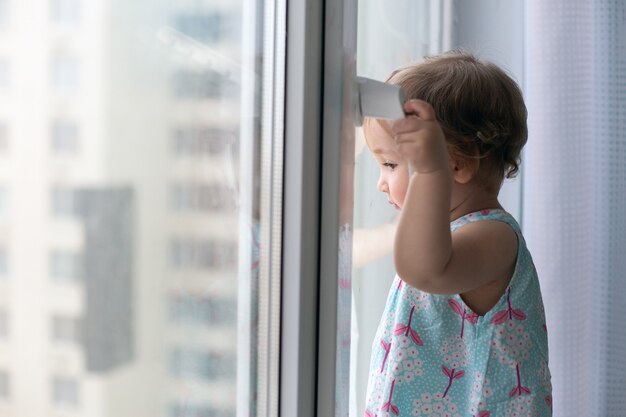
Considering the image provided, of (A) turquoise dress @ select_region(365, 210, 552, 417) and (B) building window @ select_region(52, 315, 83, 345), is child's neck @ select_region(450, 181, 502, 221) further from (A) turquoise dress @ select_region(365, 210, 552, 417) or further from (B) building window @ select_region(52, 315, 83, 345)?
(B) building window @ select_region(52, 315, 83, 345)

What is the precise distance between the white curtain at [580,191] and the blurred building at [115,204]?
0.73 meters

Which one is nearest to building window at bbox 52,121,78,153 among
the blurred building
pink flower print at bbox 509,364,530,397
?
the blurred building

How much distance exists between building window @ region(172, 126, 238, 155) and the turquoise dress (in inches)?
14.5

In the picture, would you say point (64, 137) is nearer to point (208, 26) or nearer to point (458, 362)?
point (208, 26)

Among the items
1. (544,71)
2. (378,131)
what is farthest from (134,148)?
(544,71)

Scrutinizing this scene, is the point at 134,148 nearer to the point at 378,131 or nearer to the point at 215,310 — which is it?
the point at 215,310

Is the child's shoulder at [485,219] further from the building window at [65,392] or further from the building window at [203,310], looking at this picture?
the building window at [65,392]

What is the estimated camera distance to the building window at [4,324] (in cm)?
25

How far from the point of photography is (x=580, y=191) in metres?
1.10

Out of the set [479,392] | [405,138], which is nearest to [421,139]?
[405,138]

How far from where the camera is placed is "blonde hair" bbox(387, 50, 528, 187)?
74 cm

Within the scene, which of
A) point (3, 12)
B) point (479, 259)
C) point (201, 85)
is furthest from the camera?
point (479, 259)

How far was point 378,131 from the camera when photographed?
27.5 inches

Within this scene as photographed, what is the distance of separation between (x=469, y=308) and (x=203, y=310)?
0.41m
